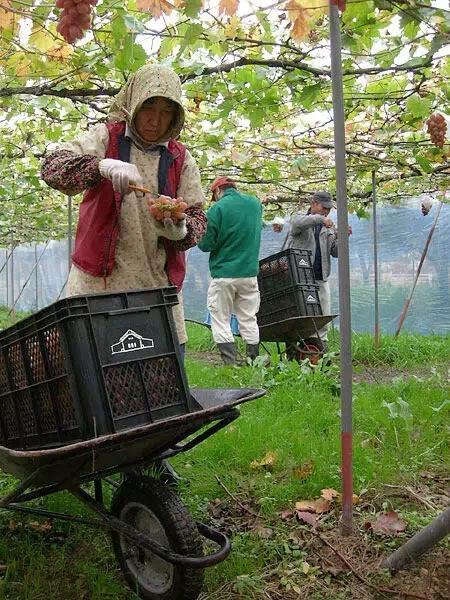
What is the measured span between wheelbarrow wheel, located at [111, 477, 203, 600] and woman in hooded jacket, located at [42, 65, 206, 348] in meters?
0.88

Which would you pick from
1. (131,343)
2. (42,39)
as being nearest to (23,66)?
(42,39)

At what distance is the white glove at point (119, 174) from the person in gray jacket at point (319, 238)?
4696 mm

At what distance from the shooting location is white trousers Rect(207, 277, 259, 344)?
590 centimetres

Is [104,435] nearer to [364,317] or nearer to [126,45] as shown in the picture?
[126,45]

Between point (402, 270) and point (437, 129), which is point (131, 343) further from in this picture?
point (402, 270)

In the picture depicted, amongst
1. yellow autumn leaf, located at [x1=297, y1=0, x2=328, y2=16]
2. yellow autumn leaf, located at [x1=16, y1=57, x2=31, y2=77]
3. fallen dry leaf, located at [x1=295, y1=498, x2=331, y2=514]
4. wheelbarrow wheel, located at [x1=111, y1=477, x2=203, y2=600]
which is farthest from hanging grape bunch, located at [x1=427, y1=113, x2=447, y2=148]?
wheelbarrow wheel, located at [x1=111, y1=477, x2=203, y2=600]

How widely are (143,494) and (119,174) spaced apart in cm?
113

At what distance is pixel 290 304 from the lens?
6414mm

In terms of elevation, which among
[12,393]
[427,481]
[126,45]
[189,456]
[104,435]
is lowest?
[427,481]

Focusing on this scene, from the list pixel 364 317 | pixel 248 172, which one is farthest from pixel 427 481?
pixel 364 317

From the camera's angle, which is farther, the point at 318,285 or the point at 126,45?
the point at 318,285

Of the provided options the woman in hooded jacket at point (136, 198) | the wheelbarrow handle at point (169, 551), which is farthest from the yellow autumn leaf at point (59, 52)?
the wheelbarrow handle at point (169, 551)

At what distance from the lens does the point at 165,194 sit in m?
2.72

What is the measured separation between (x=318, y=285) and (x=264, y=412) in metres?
2.78
